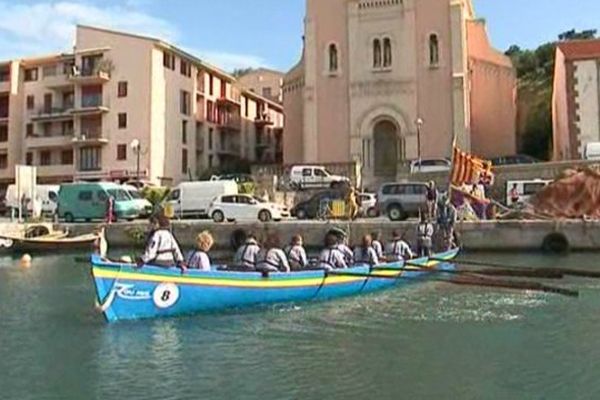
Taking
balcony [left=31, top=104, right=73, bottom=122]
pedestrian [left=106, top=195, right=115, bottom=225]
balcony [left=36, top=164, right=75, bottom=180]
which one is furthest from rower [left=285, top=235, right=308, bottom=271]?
balcony [left=31, top=104, right=73, bottom=122]

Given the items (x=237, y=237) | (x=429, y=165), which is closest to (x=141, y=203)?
(x=237, y=237)

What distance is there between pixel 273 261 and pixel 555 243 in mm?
19286

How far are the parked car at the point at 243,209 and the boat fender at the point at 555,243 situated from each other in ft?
45.7

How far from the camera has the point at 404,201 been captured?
39.8 m

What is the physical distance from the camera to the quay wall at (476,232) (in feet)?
114

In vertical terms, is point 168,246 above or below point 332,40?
below

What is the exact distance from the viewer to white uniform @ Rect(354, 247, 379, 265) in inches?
914

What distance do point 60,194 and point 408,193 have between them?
2167 cm

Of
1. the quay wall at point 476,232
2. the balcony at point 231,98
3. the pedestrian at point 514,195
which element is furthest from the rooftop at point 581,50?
the balcony at point 231,98

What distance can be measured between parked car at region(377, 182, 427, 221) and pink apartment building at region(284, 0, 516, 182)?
51.7 feet

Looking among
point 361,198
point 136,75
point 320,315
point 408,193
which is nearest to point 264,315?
point 320,315

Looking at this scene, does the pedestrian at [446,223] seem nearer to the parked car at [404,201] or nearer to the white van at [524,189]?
the parked car at [404,201]

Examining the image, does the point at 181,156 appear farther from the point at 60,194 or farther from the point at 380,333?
the point at 380,333

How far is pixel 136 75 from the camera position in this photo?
64312 millimetres
